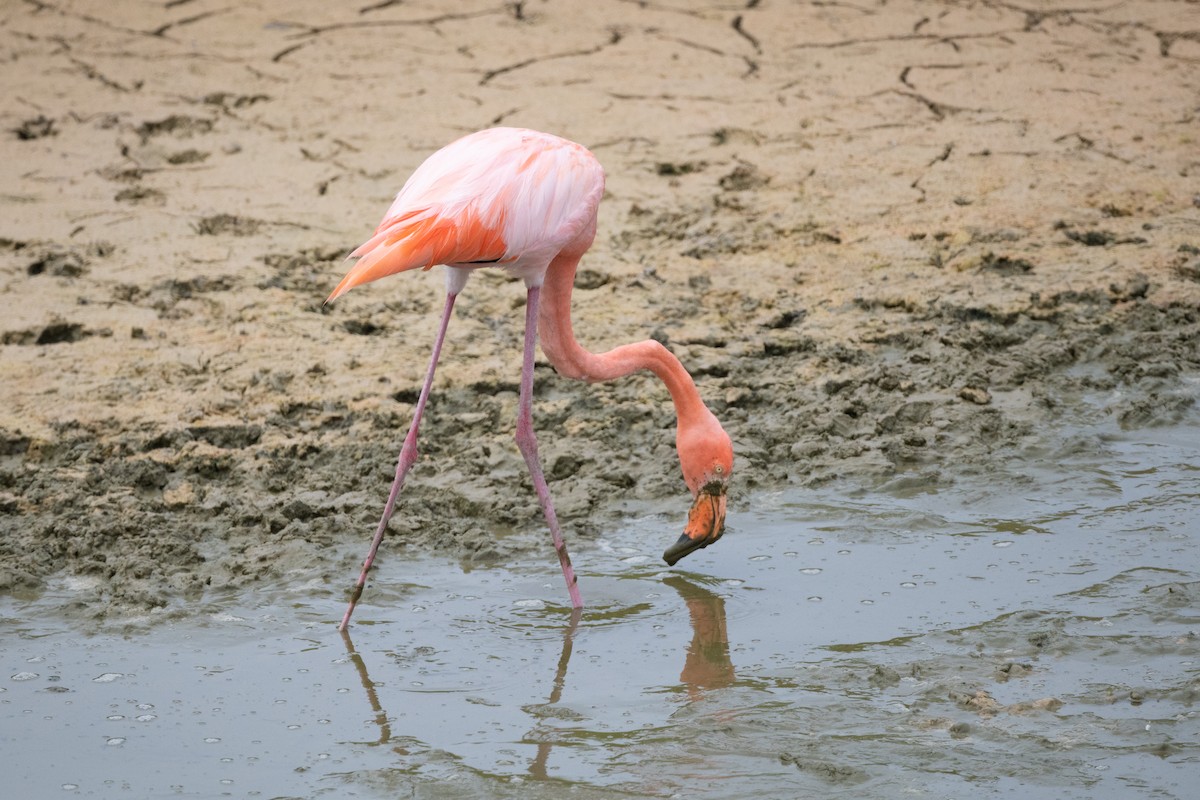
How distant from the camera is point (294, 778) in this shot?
10.7ft

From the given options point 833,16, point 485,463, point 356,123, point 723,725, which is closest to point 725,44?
point 833,16

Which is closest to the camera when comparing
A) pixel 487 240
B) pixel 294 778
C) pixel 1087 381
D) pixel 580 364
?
pixel 294 778

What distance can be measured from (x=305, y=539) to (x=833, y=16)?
598 centimetres

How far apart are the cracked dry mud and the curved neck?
638 mm

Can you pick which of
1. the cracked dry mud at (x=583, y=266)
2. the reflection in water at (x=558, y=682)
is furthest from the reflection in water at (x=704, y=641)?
the cracked dry mud at (x=583, y=266)

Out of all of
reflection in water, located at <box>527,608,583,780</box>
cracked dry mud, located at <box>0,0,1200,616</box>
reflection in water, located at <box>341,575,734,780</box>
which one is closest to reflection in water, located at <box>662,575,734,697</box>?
reflection in water, located at <box>341,575,734,780</box>

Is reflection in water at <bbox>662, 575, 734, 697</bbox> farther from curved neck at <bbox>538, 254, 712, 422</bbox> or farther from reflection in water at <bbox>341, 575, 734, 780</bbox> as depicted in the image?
curved neck at <bbox>538, 254, 712, 422</bbox>

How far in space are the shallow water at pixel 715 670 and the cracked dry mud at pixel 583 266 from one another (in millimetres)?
242

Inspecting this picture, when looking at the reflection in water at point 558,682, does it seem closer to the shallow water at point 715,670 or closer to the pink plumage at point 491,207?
the shallow water at point 715,670

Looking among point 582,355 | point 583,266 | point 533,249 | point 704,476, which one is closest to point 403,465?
point 582,355

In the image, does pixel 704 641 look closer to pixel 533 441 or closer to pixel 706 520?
pixel 706 520

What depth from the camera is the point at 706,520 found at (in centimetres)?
417

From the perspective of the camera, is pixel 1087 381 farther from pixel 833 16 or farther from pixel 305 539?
pixel 833 16

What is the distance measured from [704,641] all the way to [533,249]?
1.19m
